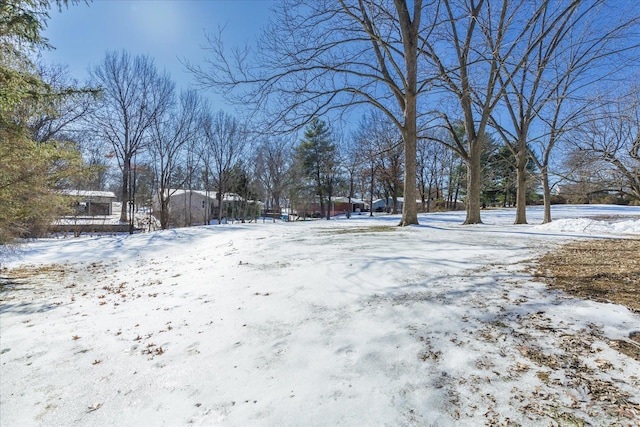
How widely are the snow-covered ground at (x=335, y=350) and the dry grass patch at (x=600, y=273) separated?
19 centimetres

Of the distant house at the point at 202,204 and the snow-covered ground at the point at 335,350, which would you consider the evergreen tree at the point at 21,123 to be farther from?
the distant house at the point at 202,204

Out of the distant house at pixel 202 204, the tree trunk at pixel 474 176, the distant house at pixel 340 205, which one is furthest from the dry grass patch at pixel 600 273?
the distant house at pixel 340 205

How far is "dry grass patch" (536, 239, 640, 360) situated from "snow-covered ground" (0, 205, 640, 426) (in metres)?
0.19

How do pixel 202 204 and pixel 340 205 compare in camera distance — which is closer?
pixel 202 204

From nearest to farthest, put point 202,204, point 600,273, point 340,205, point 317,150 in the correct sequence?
point 600,273 < point 317,150 < point 202,204 < point 340,205

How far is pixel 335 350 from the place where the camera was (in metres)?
2.75

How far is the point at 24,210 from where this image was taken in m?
6.70

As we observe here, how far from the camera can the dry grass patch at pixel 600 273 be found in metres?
2.93

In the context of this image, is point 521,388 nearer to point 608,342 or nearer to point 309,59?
point 608,342

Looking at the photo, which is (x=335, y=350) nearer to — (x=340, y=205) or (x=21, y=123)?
(x=21, y=123)

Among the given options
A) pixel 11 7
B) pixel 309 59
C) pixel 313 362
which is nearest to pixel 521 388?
pixel 313 362

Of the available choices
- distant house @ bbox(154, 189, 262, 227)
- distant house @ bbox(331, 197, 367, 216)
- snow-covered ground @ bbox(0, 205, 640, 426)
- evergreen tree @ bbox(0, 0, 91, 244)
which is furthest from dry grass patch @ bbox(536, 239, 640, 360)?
distant house @ bbox(331, 197, 367, 216)

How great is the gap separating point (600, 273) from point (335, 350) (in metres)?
3.49

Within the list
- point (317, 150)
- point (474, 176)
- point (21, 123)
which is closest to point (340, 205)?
point (317, 150)
